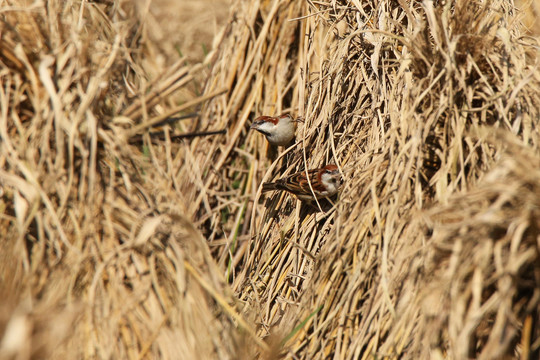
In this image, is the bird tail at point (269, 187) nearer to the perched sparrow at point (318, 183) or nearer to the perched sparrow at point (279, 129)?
the perched sparrow at point (318, 183)

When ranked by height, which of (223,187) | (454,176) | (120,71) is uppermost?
(120,71)

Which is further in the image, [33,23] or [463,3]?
[463,3]

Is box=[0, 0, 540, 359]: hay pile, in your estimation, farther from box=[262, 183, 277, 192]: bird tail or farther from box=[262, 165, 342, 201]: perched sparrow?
box=[262, 183, 277, 192]: bird tail

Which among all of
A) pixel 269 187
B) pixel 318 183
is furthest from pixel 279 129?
pixel 318 183

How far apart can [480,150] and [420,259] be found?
53 cm

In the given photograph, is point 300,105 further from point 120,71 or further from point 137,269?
point 137,269

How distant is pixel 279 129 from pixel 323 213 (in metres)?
0.66

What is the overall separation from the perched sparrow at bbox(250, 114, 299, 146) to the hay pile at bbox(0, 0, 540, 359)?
30cm

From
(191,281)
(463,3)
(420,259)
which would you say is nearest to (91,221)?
(191,281)

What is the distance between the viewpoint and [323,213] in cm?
244

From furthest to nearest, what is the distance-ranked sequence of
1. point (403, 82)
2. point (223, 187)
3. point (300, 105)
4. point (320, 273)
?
point (223, 187)
point (300, 105)
point (403, 82)
point (320, 273)

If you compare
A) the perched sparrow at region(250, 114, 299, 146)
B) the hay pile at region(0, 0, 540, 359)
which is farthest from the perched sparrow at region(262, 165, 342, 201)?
the perched sparrow at region(250, 114, 299, 146)

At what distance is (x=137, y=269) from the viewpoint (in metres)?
1.88

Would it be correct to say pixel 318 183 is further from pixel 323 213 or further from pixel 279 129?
pixel 279 129
